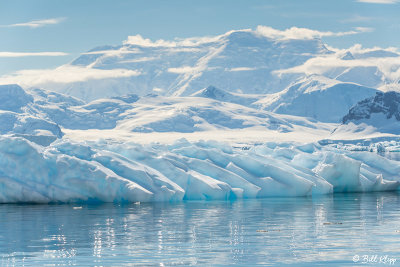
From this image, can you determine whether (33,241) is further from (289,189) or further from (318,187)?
(318,187)

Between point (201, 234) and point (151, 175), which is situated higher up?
point (151, 175)

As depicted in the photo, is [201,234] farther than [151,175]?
No

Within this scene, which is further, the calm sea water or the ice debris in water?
the ice debris in water

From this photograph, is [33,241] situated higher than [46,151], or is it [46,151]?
[46,151]

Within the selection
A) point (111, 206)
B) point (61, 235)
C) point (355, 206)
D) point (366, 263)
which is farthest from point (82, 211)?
point (366, 263)

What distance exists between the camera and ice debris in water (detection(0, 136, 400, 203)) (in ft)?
157

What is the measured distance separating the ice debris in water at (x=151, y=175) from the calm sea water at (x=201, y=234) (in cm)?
126

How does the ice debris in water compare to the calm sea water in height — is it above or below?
above

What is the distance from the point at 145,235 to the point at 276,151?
43.6 meters

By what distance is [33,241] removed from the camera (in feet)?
104

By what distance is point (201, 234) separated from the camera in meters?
33.6

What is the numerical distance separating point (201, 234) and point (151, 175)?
17164 millimetres

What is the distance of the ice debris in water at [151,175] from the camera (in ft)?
157

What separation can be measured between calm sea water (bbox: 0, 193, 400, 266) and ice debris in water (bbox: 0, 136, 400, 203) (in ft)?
4.13
